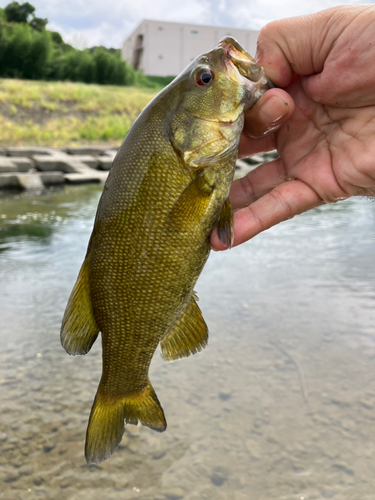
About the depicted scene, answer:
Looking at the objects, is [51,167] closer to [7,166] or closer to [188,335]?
[7,166]

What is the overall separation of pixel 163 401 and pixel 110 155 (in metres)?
14.0

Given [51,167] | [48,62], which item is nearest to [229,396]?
[51,167]

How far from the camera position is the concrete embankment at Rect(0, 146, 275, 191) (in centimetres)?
1204

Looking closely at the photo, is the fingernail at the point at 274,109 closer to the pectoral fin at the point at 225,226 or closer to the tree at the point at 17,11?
the pectoral fin at the point at 225,226

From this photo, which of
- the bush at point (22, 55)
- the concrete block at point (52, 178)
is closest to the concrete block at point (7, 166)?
the concrete block at point (52, 178)

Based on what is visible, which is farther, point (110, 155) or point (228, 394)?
point (110, 155)

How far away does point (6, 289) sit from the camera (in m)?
5.54

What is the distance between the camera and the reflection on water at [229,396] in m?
2.92

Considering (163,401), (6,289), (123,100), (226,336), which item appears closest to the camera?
(163,401)

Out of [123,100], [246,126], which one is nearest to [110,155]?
[123,100]

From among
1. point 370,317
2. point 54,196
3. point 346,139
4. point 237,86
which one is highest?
point 237,86

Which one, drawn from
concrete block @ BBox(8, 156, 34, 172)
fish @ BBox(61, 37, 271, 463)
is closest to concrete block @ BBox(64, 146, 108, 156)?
concrete block @ BBox(8, 156, 34, 172)

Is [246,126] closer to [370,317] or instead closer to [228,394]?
[228,394]

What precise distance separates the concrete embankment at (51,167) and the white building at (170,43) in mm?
37373
